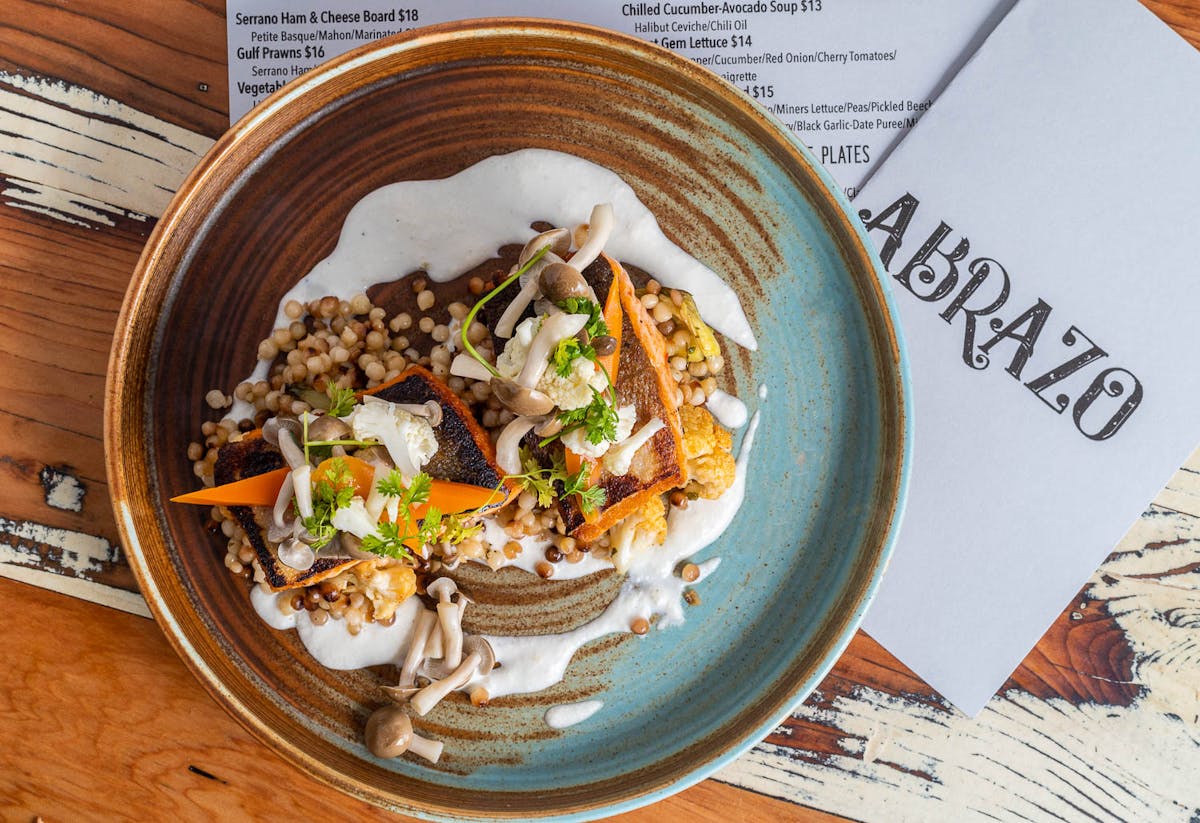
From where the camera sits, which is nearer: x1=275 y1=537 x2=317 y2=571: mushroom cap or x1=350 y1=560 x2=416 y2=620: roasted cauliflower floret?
x1=275 y1=537 x2=317 y2=571: mushroom cap

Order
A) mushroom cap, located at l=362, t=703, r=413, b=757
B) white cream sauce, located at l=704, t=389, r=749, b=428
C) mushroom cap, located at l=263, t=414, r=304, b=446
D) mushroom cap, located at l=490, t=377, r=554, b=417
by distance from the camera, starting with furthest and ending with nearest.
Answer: white cream sauce, located at l=704, t=389, r=749, b=428
mushroom cap, located at l=362, t=703, r=413, b=757
mushroom cap, located at l=263, t=414, r=304, b=446
mushroom cap, located at l=490, t=377, r=554, b=417

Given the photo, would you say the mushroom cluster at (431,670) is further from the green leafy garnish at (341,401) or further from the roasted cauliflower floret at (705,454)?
the roasted cauliflower floret at (705,454)

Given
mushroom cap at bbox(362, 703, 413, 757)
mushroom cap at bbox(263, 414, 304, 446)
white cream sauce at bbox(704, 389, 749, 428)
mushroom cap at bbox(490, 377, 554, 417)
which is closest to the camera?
mushroom cap at bbox(490, 377, 554, 417)

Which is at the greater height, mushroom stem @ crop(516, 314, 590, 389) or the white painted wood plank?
mushroom stem @ crop(516, 314, 590, 389)

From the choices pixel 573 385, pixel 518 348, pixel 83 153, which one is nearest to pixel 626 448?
pixel 573 385

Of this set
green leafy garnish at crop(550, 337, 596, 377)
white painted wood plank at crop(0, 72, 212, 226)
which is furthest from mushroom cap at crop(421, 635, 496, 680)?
white painted wood plank at crop(0, 72, 212, 226)

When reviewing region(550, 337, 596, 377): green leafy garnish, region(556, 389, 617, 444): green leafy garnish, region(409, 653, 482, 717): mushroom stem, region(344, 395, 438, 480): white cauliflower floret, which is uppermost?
region(550, 337, 596, 377): green leafy garnish

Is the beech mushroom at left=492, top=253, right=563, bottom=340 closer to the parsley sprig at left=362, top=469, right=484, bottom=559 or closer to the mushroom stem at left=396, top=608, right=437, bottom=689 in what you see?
the parsley sprig at left=362, top=469, right=484, bottom=559

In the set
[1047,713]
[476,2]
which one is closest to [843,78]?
[476,2]
